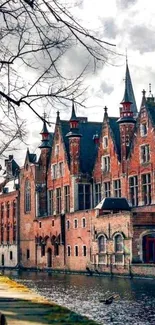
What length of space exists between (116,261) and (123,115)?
44.2 ft

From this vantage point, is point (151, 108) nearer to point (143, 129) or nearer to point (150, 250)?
point (143, 129)

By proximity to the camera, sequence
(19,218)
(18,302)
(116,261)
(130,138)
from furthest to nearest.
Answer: (19,218)
(130,138)
(116,261)
(18,302)

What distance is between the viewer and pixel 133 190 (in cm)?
5331

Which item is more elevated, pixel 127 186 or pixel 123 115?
pixel 123 115

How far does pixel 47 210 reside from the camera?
6875 centimetres

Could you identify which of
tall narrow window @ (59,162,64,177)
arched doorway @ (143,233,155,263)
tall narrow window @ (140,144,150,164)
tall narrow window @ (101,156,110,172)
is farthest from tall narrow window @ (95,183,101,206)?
arched doorway @ (143,233,155,263)

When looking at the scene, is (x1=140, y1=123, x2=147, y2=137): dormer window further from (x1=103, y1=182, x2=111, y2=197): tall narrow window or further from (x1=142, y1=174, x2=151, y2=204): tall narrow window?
(x1=103, y1=182, x2=111, y2=197): tall narrow window

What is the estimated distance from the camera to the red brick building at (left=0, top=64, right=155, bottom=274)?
4806 centimetres

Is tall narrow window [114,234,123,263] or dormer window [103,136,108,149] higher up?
dormer window [103,136,108,149]

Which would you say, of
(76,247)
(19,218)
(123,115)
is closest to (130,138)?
(123,115)

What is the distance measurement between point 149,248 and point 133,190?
8.20 m

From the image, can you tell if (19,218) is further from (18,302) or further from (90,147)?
(18,302)

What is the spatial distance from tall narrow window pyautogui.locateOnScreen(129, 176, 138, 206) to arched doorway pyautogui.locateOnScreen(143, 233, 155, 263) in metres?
6.48

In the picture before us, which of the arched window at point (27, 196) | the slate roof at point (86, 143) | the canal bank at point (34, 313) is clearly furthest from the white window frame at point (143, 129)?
the canal bank at point (34, 313)
